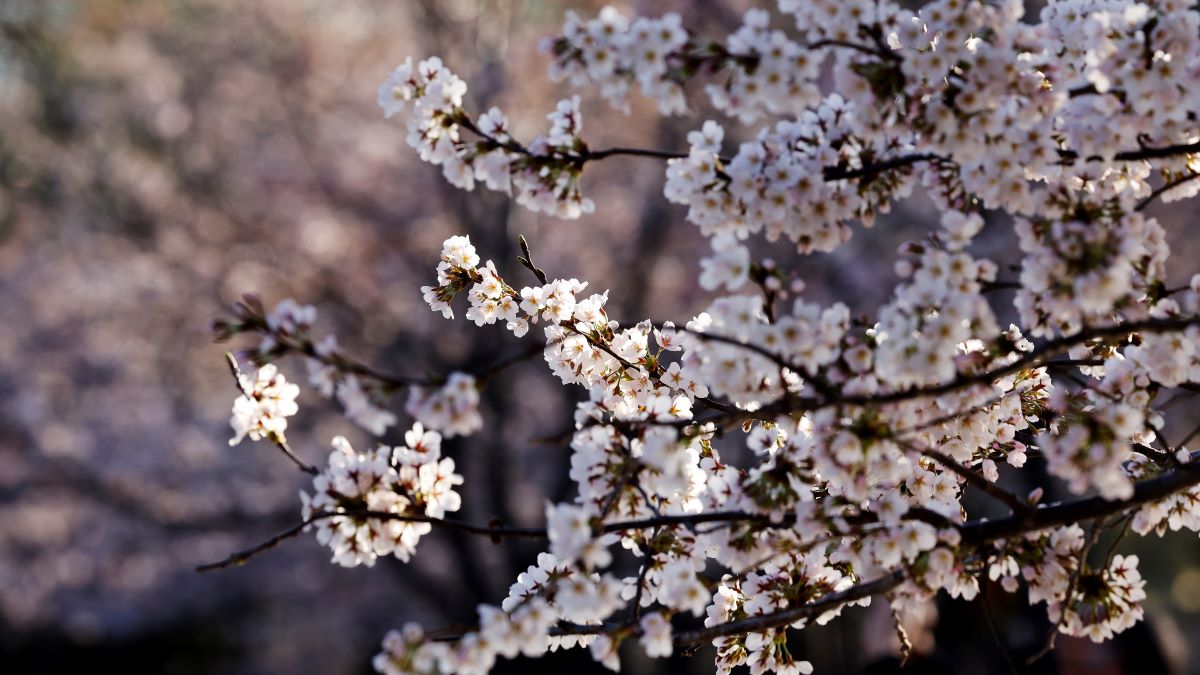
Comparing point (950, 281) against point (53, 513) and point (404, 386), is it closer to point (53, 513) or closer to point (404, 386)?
point (404, 386)

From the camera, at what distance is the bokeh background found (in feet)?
31.0

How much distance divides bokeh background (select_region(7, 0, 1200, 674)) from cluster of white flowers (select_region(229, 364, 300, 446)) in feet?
21.8

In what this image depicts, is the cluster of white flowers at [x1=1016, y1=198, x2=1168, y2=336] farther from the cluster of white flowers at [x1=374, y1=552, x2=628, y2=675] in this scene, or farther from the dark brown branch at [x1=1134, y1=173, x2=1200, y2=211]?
the cluster of white flowers at [x1=374, y1=552, x2=628, y2=675]

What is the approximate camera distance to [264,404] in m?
2.07

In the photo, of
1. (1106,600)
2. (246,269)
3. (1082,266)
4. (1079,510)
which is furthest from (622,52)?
(246,269)

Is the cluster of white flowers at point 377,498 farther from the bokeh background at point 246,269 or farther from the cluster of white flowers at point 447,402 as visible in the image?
the bokeh background at point 246,269

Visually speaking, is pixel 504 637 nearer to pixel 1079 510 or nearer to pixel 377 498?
pixel 377 498

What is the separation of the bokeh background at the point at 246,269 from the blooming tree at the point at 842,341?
6.58 metres

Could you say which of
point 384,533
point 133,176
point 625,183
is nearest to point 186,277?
point 133,176

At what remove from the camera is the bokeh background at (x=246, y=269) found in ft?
31.0

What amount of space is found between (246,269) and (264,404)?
28.0 ft

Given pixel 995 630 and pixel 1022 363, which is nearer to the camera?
pixel 1022 363

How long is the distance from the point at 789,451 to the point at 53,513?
13045 millimetres

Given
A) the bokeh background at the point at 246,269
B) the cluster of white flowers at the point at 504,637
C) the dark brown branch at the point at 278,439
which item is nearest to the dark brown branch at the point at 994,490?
the cluster of white flowers at the point at 504,637
